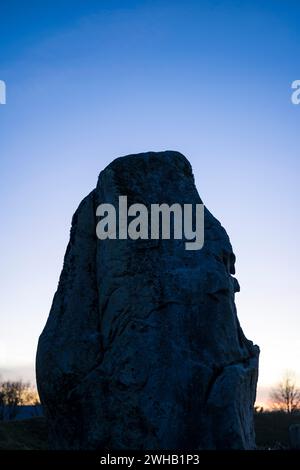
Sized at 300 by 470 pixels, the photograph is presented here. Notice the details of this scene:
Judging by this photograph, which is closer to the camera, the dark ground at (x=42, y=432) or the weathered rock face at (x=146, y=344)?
the weathered rock face at (x=146, y=344)

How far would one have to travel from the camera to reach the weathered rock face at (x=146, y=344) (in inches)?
400

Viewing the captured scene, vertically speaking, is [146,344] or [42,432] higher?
[146,344]

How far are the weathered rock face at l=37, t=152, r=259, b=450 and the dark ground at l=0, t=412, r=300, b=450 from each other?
15.9 meters

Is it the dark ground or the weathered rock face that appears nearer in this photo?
the weathered rock face

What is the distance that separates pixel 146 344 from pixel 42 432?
Answer: 2691 centimetres

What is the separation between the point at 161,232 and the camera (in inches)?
459

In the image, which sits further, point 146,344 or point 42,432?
point 42,432

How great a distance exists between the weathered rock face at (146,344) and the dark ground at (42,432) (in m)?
15.9

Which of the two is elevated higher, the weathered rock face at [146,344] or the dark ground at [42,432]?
the weathered rock face at [146,344]

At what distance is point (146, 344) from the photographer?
10.5m

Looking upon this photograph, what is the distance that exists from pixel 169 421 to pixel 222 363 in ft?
4.68

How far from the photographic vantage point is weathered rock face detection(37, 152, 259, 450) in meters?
10.1
